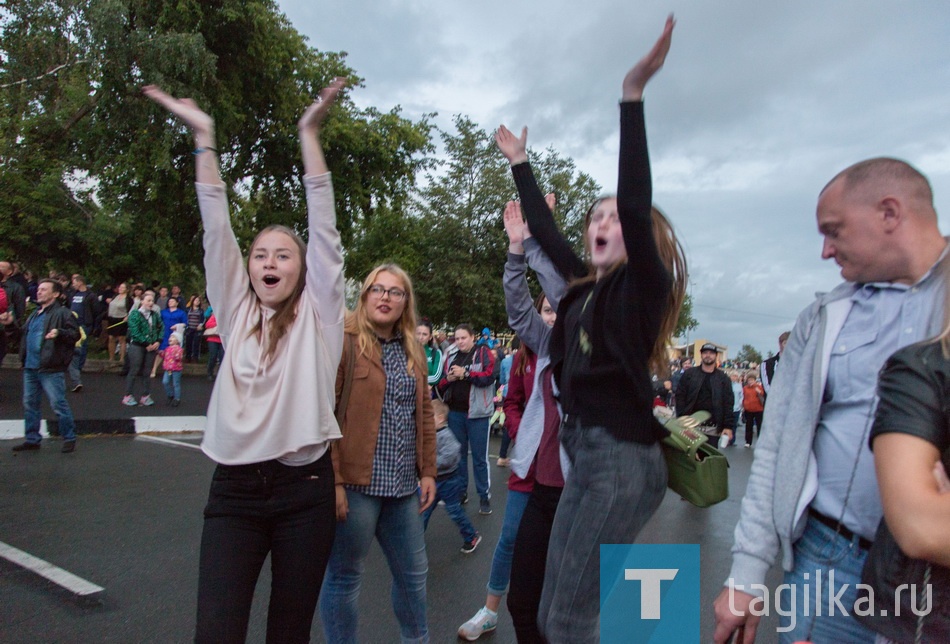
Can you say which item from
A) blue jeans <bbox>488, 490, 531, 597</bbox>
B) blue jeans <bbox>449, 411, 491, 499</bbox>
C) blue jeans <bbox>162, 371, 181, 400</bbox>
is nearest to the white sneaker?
blue jeans <bbox>488, 490, 531, 597</bbox>

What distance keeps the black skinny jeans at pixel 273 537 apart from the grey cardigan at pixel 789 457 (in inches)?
54.7

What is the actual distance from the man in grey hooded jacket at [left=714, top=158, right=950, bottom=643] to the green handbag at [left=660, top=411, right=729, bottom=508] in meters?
0.32

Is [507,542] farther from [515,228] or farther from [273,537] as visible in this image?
[515,228]

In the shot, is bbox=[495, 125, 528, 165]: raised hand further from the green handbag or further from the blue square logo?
the blue square logo

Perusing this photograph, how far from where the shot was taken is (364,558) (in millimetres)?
2881

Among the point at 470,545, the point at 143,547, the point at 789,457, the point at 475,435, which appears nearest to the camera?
the point at 789,457

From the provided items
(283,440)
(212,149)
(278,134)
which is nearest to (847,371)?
(283,440)

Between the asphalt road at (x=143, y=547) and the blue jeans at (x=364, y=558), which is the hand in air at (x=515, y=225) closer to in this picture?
the blue jeans at (x=364, y=558)

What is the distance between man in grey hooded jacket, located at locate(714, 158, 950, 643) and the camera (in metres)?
1.59

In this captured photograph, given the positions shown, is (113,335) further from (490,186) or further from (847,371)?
(490,186)

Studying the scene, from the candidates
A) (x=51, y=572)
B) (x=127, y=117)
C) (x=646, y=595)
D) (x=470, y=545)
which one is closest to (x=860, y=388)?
(x=646, y=595)

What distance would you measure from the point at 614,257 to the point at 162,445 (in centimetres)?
828

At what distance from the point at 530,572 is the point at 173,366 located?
35.1 feet

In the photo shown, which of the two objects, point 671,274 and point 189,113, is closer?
point 671,274
